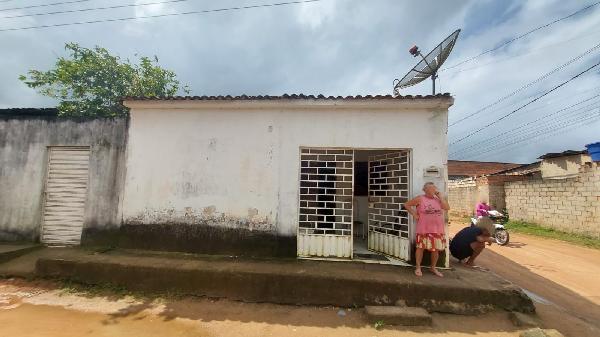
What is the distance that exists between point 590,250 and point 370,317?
936 cm

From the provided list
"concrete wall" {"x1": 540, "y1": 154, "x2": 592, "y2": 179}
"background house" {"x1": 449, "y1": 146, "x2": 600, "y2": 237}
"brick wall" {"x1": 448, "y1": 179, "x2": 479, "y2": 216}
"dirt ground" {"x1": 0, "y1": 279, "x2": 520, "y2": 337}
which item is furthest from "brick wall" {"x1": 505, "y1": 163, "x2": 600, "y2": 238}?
"dirt ground" {"x1": 0, "y1": 279, "x2": 520, "y2": 337}

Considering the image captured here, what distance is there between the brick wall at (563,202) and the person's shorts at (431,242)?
9146 millimetres

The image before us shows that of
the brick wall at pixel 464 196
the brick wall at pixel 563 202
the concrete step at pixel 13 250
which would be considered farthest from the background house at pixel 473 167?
the concrete step at pixel 13 250

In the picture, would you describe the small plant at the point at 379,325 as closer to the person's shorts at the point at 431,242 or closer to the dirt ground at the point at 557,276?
the person's shorts at the point at 431,242

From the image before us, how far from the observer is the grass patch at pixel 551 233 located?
987cm

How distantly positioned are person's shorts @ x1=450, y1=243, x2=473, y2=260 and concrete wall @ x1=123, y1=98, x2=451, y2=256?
1.60 m

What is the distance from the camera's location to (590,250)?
29.8 ft

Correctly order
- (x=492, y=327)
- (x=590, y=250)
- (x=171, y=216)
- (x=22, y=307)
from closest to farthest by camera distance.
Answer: (x=492, y=327), (x=22, y=307), (x=171, y=216), (x=590, y=250)

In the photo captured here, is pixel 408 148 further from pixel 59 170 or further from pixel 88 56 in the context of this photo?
pixel 88 56

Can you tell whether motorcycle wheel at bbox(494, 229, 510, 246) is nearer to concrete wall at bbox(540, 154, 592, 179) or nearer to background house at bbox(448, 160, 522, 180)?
concrete wall at bbox(540, 154, 592, 179)

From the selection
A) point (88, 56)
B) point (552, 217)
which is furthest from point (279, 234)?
point (88, 56)

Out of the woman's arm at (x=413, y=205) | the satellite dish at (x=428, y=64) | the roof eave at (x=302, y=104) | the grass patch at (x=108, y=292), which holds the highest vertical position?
the satellite dish at (x=428, y=64)

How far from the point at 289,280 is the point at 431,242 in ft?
7.99

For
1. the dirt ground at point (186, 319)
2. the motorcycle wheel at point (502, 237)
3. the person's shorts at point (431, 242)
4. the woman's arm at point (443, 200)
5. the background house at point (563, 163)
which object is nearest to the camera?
the dirt ground at point (186, 319)
